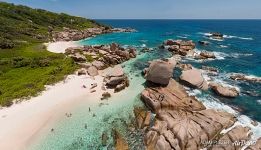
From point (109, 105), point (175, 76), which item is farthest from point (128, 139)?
point (175, 76)

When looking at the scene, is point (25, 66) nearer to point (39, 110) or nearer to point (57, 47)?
point (39, 110)

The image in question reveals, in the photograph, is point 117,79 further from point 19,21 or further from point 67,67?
point 19,21

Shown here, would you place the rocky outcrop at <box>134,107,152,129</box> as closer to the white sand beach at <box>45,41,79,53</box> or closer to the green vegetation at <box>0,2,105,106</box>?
the green vegetation at <box>0,2,105,106</box>

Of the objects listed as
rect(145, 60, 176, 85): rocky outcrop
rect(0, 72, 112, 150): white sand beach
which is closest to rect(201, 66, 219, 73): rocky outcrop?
rect(145, 60, 176, 85): rocky outcrop

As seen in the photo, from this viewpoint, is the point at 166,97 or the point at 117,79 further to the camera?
the point at 117,79

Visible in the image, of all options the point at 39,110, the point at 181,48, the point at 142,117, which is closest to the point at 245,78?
the point at 142,117

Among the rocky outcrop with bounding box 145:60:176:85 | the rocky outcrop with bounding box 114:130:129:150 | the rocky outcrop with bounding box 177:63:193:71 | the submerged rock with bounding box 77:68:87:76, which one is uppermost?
the rocky outcrop with bounding box 145:60:176:85

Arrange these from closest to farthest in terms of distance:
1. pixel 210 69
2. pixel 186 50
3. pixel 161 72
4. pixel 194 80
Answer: pixel 161 72 → pixel 194 80 → pixel 210 69 → pixel 186 50
